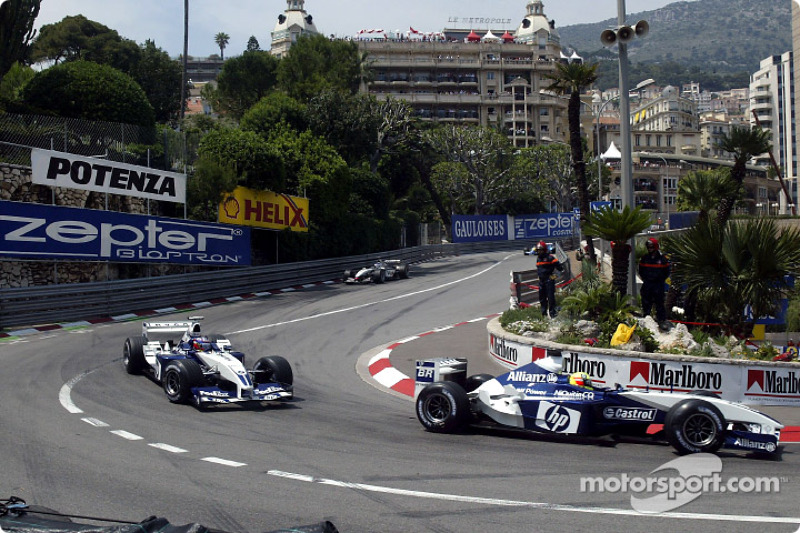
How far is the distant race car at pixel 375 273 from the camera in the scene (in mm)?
33469

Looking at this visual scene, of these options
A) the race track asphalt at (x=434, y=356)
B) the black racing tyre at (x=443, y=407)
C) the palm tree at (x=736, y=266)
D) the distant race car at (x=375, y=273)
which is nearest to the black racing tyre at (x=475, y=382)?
the black racing tyre at (x=443, y=407)

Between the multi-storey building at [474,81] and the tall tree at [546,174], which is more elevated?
the multi-storey building at [474,81]

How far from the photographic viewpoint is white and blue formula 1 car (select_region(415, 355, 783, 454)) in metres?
9.21

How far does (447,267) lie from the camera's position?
42688mm

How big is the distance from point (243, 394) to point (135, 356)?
3538 mm

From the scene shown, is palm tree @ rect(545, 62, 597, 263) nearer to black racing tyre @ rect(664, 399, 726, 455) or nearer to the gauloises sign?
black racing tyre @ rect(664, 399, 726, 455)

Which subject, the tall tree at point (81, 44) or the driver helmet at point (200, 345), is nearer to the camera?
the driver helmet at point (200, 345)

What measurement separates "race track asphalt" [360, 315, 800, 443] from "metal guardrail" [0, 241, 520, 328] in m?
9.40

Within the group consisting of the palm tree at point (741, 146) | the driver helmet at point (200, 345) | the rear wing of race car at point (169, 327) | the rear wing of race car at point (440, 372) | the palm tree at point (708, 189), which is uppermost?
the palm tree at point (741, 146)

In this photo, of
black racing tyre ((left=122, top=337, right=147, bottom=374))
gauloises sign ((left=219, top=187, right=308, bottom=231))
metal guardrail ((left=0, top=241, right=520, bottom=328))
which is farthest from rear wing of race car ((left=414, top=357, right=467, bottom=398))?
gauloises sign ((left=219, top=187, right=308, bottom=231))

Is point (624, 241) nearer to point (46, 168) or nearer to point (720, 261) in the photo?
point (720, 261)

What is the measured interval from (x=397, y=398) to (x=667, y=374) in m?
4.43

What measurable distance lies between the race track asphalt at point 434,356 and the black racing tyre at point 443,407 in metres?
2.69

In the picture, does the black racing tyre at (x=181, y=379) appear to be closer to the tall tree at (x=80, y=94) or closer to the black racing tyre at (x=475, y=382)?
the black racing tyre at (x=475, y=382)
